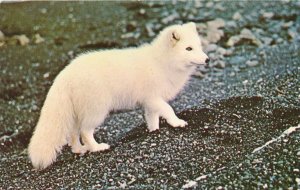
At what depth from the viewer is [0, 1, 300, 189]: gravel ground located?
273 cm

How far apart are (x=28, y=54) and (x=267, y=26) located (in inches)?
72.0

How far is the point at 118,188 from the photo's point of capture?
8.72 feet

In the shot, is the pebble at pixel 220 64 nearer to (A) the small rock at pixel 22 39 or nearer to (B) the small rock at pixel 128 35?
(B) the small rock at pixel 128 35

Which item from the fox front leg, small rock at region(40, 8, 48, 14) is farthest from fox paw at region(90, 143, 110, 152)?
small rock at region(40, 8, 48, 14)

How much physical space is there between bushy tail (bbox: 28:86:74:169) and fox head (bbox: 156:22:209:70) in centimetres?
55

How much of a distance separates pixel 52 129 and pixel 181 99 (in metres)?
1.09

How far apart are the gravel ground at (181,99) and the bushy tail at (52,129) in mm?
74

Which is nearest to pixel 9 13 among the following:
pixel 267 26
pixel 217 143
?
pixel 267 26

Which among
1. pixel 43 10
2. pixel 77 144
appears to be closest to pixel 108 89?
pixel 77 144

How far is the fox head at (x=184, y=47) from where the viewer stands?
299cm

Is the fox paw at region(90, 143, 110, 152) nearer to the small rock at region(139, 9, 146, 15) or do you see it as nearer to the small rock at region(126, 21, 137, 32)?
the small rock at region(126, 21, 137, 32)

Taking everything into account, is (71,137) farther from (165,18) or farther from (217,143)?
(165,18)

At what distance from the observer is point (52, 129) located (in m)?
2.96

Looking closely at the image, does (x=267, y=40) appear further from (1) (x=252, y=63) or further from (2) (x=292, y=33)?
(1) (x=252, y=63)
